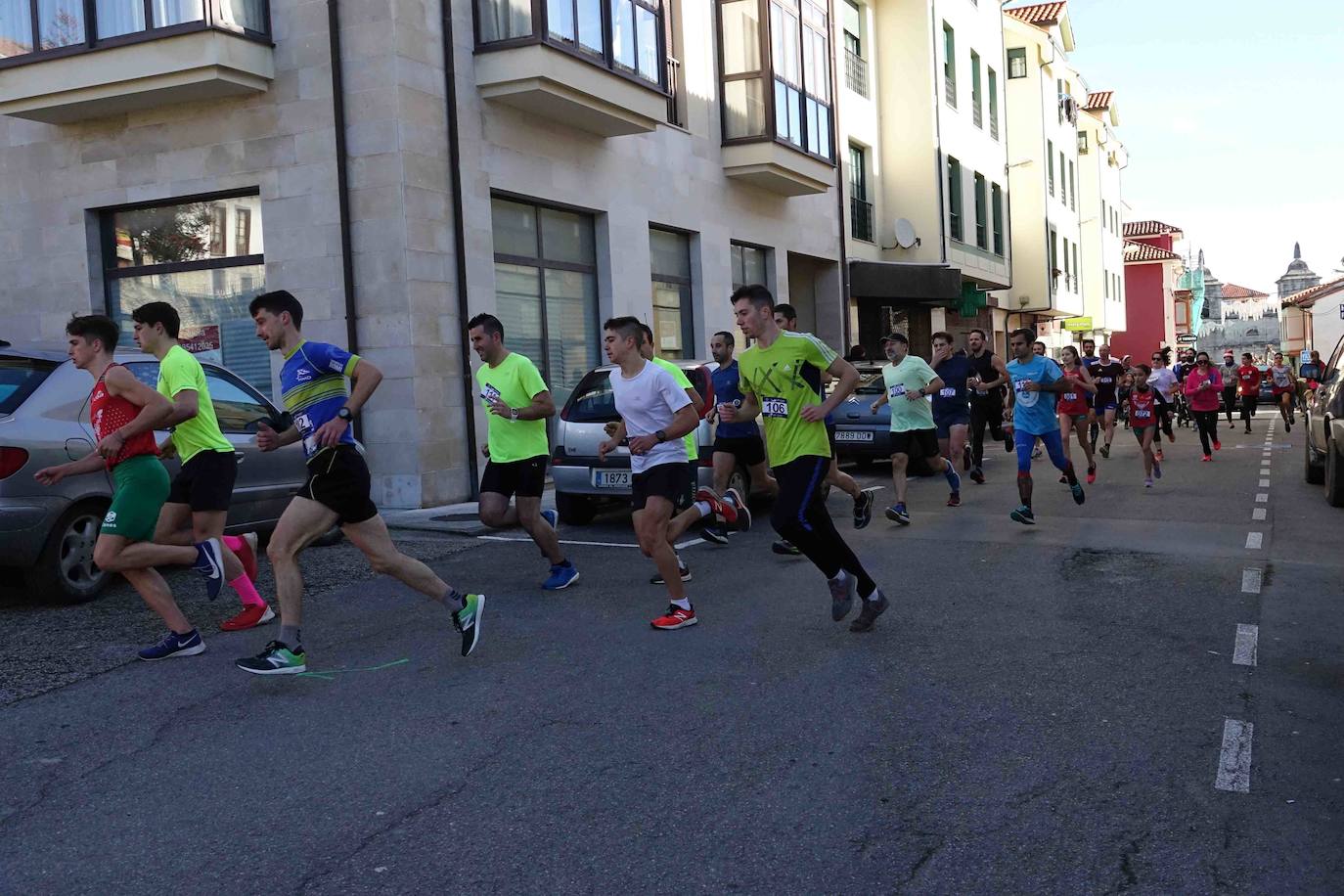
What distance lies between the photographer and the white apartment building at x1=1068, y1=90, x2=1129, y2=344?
49812 millimetres

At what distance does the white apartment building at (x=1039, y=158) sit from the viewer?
3772cm

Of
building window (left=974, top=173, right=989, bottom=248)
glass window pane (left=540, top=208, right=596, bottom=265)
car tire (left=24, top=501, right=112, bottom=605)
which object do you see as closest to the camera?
car tire (left=24, top=501, right=112, bottom=605)

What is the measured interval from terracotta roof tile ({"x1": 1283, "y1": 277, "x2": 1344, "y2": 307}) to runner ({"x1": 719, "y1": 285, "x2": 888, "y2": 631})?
2605 inches

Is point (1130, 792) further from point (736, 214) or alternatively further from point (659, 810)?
point (736, 214)

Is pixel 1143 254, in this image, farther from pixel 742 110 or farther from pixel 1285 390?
pixel 742 110

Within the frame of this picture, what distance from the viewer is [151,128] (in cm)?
1373

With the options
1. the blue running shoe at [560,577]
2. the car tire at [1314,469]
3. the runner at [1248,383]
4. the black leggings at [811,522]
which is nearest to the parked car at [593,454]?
the blue running shoe at [560,577]

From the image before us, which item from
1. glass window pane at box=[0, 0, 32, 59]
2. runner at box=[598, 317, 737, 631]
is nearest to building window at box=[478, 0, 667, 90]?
glass window pane at box=[0, 0, 32, 59]

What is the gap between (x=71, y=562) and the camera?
24.2 ft

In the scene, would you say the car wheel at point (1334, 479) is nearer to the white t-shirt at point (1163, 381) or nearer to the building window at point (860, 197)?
the white t-shirt at point (1163, 381)

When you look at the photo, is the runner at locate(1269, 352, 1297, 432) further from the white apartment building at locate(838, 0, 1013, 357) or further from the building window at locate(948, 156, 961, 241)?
the building window at locate(948, 156, 961, 241)

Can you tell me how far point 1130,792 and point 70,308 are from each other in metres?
13.8

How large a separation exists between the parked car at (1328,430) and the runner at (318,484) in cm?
935

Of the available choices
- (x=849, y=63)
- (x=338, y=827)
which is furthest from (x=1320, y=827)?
(x=849, y=63)
